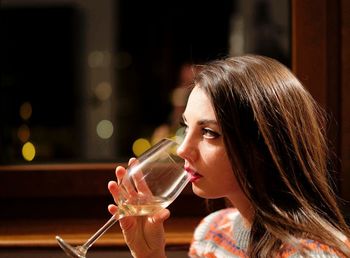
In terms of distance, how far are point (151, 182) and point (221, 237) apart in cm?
33

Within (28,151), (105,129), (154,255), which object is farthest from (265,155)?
(105,129)

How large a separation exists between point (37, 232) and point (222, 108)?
807 mm

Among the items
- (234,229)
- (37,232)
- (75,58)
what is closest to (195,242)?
(234,229)

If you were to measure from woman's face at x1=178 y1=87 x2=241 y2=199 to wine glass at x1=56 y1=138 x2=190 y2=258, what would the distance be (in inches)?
2.0

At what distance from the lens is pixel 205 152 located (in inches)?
43.2

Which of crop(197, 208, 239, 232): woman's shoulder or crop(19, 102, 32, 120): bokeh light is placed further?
crop(19, 102, 32, 120): bokeh light

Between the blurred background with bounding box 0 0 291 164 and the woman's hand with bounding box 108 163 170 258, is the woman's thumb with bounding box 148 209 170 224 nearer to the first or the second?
the woman's hand with bounding box 108 163 170 258

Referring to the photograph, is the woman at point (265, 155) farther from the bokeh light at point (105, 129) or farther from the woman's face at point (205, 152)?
the bokeh light at point (105, 129)

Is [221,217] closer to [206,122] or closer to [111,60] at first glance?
[206,122]

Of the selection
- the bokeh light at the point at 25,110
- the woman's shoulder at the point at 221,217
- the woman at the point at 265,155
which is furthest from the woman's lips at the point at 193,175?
the bokeh light at the point at 25,110

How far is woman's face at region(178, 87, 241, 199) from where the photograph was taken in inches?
42.8

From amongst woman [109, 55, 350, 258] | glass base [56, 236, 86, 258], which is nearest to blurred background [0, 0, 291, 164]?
woman [109, 55, 350, 258]

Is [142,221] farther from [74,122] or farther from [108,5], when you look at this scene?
[108,5]

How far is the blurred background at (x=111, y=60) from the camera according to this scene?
318cm
